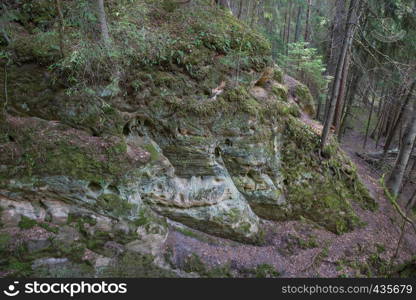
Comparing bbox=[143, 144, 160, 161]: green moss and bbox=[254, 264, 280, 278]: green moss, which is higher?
bbox=[143, 144, 160, 161]: green moss

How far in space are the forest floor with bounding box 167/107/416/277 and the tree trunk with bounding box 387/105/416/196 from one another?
1831mm

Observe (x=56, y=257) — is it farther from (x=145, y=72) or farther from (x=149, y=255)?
(x=145, y=72)

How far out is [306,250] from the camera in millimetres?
8055

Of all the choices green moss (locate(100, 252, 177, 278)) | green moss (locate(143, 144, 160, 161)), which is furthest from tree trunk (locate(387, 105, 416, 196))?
green moss (locate(100, 252, 177, 278))

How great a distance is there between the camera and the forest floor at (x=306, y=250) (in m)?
7.09

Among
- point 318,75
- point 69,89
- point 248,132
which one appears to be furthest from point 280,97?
point 69,89

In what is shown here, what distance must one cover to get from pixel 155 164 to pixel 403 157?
9.89 m

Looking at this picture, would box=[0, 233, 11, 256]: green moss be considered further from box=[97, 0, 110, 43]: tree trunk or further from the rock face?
box=[97, 0, 110, 43]: tree trunk

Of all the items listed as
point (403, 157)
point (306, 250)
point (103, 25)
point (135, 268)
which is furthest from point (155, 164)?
point (403, 157)

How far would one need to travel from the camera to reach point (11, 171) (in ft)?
18.5

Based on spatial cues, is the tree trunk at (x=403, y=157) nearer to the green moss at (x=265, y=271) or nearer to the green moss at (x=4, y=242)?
the green moss at (x=265, y=271)

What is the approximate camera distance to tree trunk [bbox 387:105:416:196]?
983 cm

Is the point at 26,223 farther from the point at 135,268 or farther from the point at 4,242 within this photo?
the point at 135,268

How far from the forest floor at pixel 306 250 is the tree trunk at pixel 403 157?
1831 mm
